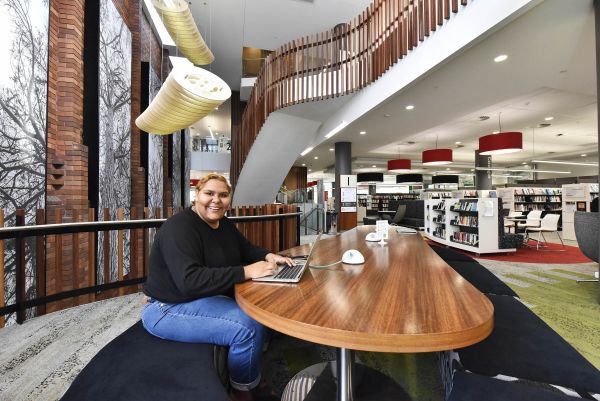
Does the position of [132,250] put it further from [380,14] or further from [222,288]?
[380,14]

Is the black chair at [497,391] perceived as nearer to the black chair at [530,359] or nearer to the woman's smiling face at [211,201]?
the black chair at [530,359]

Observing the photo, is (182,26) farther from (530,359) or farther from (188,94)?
(530,359)

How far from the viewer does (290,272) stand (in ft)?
4.63

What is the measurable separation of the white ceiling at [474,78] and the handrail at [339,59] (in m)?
0.46

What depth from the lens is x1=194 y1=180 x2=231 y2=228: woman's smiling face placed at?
64.3 inches

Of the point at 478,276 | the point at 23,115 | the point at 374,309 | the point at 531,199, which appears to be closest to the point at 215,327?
the point at 374,309

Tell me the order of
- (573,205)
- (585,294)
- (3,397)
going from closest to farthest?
1. (3,397)
2. (585,294)
3. (573,205)

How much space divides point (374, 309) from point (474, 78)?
5733 mm

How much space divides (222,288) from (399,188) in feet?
79.8

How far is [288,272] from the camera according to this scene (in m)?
1.41

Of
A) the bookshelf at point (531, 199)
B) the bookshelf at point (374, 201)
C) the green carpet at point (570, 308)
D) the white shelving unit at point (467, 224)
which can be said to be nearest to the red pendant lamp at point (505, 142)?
the white shelving unit at point (467, 224)

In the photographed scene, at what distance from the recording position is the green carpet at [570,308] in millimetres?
2420

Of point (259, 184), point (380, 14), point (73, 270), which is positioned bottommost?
point (73, 270)

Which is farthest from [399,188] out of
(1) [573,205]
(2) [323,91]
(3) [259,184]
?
(2) [323,91]
